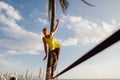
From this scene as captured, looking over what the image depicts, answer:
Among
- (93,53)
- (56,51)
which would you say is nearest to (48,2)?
(56,51)

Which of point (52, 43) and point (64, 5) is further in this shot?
point (64, 5)

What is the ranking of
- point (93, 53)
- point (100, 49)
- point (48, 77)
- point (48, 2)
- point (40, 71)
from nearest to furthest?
point (100, 49), point (93, 53), point (48, 77), point (48, 2), point (40, 71)

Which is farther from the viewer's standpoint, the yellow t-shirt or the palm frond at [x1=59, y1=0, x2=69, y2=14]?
the palm frond at [x1=59, y1=0, x2=69, y2=14]

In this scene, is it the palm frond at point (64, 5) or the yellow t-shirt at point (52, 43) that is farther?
the palm frond at point (64, 5)

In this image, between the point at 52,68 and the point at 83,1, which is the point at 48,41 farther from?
the point at 83,1

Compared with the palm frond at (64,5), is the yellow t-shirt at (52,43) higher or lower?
lower

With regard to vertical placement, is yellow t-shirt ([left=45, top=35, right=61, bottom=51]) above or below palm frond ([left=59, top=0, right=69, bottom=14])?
below

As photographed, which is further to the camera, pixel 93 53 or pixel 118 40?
pixel 93 53

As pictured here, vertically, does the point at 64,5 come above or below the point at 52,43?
above

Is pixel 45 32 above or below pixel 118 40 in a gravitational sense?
above

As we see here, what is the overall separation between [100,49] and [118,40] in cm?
13

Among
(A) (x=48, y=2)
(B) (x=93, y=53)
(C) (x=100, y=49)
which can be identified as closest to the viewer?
(C) (x=100, y=49)

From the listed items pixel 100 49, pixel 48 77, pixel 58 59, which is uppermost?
pixel 58 59

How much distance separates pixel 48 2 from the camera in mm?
12250
